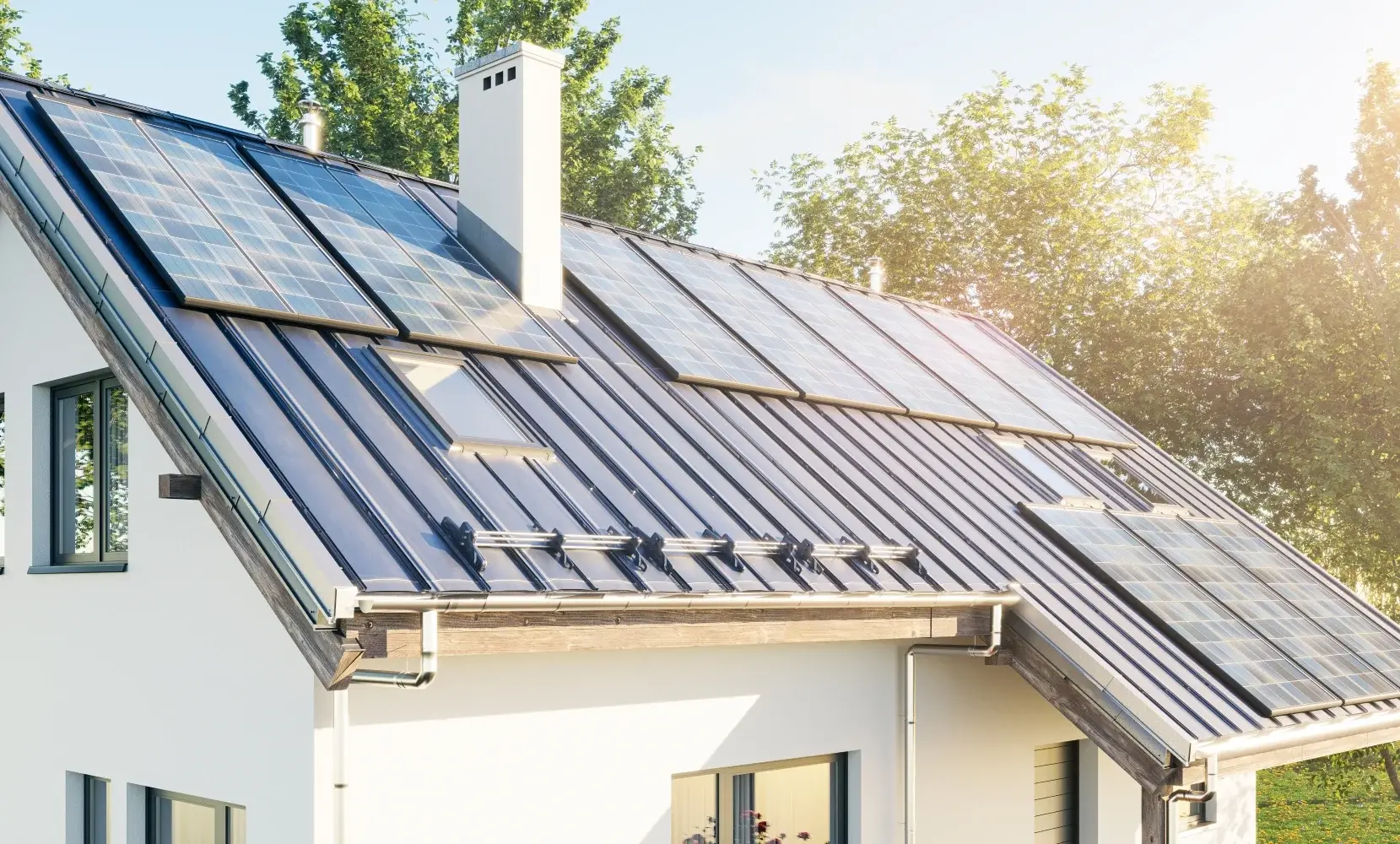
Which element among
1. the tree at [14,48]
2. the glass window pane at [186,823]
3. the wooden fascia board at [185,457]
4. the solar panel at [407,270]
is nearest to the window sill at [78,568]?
the wooden fascia board at [185,457]

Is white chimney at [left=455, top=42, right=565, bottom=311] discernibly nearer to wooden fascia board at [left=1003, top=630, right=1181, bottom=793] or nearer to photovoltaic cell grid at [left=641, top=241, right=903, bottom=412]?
photovoltaic cell grid at [left=641, top=241, right=903, bottom=412]

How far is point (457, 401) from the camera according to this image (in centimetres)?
848

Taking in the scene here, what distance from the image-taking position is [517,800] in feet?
23.0

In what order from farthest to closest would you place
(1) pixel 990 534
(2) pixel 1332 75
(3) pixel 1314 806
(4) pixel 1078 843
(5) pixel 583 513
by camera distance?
1. (2) pixel 1332 75
2. (3) pixel 1314 806
3. (4) pixel 1078 843
4. (1) pixel 990 534
5. (5) pixel 583 513

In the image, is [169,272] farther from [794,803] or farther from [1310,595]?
[1310,595]

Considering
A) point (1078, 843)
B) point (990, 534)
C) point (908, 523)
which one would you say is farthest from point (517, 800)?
point (1078, 843)

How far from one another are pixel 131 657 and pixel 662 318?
5761mm

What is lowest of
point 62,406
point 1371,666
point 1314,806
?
point 1314,806

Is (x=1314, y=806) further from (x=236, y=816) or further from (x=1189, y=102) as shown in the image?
(x=236, y=816)

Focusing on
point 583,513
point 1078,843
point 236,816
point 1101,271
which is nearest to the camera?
point 236,816

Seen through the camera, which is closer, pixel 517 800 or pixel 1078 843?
pixel 517 800

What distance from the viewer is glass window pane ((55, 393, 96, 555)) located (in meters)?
9.21

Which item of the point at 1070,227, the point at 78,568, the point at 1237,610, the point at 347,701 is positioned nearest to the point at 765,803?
the point at 347,701

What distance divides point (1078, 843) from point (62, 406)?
32.1 ft
